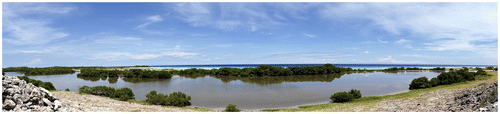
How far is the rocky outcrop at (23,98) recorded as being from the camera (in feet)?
25.1

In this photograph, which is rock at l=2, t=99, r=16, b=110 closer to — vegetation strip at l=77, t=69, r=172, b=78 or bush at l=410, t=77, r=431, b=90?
bush at l=410, t=77, r=431, b=90

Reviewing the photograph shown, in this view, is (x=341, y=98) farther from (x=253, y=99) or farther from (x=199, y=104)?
(x=199, y=104)

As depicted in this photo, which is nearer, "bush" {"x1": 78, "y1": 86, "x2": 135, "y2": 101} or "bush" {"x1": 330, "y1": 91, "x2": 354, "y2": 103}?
"bush" {"x1": 330, "y1": 91, "x2": 354, "y2": 103}

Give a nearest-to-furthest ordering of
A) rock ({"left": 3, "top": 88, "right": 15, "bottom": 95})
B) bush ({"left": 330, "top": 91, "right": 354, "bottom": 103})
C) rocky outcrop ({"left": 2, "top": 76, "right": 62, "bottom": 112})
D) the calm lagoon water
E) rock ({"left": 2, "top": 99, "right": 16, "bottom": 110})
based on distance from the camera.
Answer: rock ({"left": 2, "top": 99, "right": 16, "bottom": 110}) < rocky outcrop ({"left": 2, "top": 76, "right": 62, "bottom": 112}) < rock ({"left": 3, "top": 88, "right": 15, "bottom": 95}) < bush ({"left": 330, "top": 91, "right": 354, "bottom": 103}) < the calm lagoon water

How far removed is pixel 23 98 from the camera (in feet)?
26.4

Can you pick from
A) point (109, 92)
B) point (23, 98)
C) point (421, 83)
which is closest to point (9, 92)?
point (23, 98)

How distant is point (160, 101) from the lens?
12992mm

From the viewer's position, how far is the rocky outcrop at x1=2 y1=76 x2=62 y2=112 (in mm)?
7660

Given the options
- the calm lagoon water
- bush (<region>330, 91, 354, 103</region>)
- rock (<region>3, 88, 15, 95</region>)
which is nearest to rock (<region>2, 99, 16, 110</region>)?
rock (<region>3, 88, 15, 95</region>)

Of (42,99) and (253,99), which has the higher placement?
(42,99)

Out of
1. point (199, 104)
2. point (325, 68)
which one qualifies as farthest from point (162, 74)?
point (325, 68)

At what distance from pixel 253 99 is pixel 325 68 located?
1314 inches

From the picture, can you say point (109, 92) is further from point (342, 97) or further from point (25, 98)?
point (342, 97)

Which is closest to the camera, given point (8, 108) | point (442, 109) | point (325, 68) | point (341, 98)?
point (8, 108)
